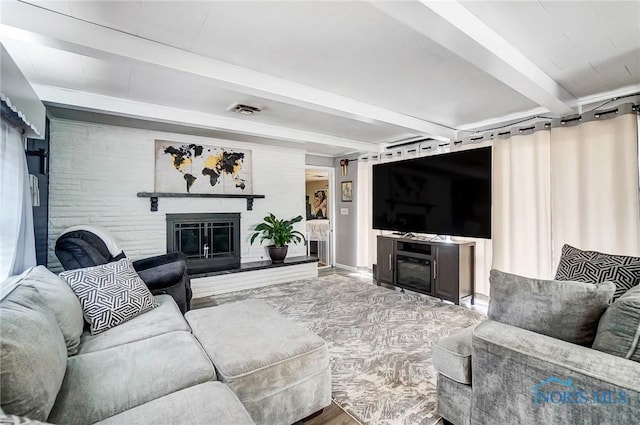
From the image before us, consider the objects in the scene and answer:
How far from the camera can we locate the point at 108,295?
198 cm

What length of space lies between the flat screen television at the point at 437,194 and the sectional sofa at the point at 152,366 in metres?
2.67

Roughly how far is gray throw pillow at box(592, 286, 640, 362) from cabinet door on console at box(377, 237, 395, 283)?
3161 mm

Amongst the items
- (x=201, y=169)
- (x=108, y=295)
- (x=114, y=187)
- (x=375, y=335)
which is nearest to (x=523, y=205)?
(x=375, y=335)

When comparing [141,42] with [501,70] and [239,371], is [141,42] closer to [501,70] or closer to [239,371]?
[239,371]

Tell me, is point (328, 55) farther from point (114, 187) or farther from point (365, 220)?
point (365, 220)

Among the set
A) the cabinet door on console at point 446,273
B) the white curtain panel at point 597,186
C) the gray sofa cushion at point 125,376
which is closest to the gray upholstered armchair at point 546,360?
the gray sofa cushion at point 125,376

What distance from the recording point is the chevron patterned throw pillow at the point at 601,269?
1.63m

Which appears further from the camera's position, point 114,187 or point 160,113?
point 114,187

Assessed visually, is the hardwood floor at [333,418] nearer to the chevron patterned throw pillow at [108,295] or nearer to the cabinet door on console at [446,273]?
the chevron patterned throw pillow at [108,295]

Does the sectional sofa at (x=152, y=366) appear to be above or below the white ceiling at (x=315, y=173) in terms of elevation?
below

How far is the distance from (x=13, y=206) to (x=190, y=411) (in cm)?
184

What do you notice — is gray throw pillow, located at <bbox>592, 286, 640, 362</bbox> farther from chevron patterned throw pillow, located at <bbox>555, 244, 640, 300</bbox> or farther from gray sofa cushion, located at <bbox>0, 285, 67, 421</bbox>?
gray sofa cushion, located at <bbox>0, 285, 67, 421</bbox>

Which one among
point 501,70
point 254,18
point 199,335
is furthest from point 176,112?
point 501,70

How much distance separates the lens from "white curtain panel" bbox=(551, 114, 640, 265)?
2561 mm
